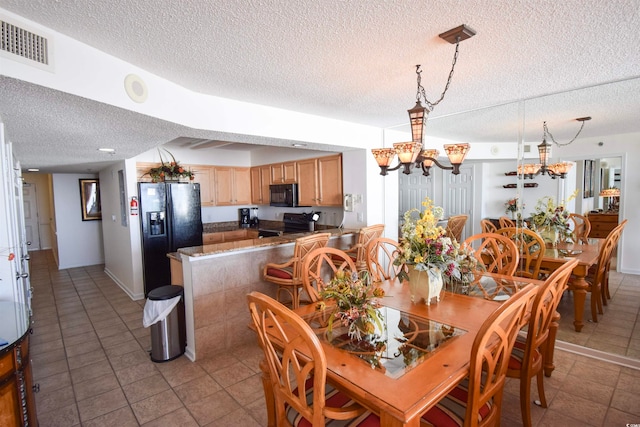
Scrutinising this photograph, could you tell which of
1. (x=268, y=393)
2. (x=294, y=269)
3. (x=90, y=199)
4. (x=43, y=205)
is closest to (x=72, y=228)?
(x=90, y=199)

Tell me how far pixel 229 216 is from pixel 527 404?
549cm

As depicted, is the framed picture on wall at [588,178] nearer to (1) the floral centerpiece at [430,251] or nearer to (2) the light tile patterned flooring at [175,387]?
(2) the light tile patterned flooring at [175,387]

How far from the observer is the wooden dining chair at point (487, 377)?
125cm

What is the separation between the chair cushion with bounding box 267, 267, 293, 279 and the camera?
3.05 meters

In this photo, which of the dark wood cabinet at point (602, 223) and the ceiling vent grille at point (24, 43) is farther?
the dark wood cabinet at point (602, 223)

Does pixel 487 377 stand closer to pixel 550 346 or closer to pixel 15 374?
pixel 550 346

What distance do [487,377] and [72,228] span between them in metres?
8.10

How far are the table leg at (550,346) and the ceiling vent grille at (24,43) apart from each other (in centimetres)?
332

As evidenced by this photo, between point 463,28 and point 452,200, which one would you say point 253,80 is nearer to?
point 463,28

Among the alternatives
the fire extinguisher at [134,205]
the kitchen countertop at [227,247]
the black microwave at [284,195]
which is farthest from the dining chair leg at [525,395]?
the fire extinguisher at [134,205]

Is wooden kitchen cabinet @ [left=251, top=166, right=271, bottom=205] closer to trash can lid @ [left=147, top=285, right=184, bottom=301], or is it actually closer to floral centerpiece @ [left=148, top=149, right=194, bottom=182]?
floral centerpiece @ [left=148, top=149, right=194, bottom=182]

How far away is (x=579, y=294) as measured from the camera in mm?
2895

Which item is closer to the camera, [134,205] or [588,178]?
[588,178]

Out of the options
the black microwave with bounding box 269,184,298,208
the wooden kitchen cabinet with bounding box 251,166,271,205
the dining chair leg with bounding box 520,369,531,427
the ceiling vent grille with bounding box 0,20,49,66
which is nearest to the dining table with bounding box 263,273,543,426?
the dining chair leg with bounding box 520,369,531,427
